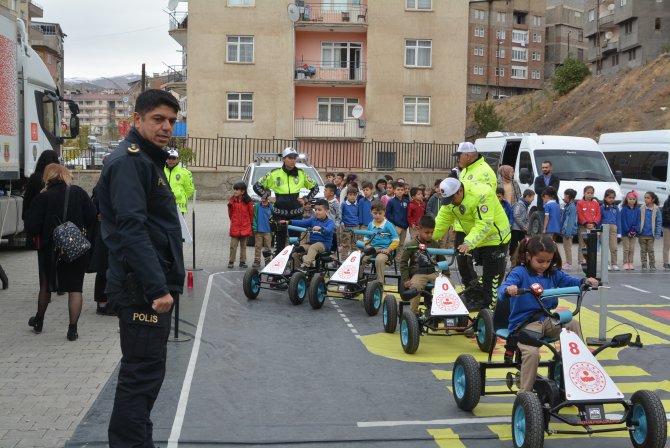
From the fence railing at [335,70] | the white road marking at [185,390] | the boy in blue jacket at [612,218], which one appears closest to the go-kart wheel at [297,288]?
the white road marking at [185,390]

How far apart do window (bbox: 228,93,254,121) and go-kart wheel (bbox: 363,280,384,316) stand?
31.2 meters

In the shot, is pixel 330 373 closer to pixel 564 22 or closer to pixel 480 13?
pixel 480 13

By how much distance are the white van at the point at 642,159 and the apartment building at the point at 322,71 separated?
53.9 ft

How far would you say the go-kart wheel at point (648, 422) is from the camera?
552 centimetres

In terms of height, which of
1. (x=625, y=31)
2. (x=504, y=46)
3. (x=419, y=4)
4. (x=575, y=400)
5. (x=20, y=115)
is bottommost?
(x=575, y=400)

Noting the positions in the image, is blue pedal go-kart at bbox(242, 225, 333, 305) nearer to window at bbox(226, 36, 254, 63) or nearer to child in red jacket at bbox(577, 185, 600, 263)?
child in red jacket at bbox(577, 185, 600, 263)

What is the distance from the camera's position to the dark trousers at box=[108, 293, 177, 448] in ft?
15.7

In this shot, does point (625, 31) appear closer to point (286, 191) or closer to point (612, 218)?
point (612, 218)

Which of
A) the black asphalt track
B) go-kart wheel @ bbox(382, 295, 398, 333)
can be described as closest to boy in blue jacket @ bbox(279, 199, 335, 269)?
the black asphalt track

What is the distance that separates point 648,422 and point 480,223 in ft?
13.8

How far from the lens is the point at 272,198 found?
1534 cm

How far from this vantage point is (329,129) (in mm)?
42562

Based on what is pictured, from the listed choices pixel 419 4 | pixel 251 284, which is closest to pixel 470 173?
pixel 251 284

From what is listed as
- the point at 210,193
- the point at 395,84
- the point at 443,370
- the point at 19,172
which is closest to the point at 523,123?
the point at 395,84
